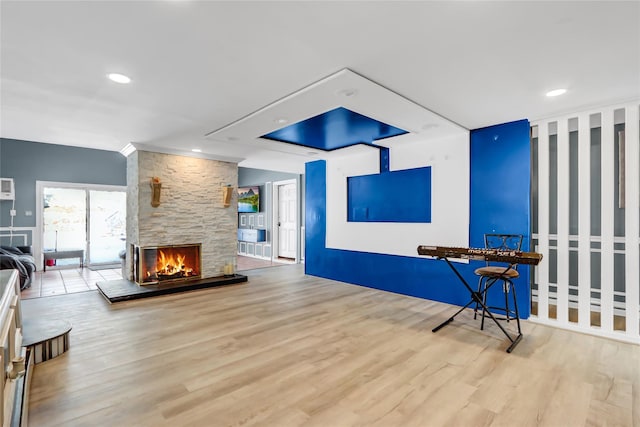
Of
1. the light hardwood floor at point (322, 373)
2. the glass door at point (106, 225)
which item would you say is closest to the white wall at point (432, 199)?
the light hardwood floor at point (322, 373)

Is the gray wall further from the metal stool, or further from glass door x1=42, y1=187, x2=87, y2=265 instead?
the metal stool

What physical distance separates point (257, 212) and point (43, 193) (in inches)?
193

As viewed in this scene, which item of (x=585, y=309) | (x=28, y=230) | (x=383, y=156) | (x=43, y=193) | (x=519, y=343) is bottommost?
(x=519, y=343)

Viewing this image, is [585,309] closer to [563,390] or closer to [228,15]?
[563,390]

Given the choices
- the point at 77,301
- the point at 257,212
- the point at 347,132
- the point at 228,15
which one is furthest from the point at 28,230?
the point at 228,15

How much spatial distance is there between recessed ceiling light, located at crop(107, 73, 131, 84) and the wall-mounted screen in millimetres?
Result: 6601

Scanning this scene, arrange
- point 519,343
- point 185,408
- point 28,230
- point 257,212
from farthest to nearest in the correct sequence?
point 257,212 < point 28,230 < point 519,343 < point 185,408

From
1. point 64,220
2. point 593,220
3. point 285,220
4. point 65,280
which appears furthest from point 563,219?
point 64,220

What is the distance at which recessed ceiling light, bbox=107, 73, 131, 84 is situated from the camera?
2.58 metres

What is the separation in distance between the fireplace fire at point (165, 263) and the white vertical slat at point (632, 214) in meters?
5.76

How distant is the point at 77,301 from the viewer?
4.33 m

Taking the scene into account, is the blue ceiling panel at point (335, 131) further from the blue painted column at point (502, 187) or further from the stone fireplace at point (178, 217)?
the stone fireplace at point (178, 217)

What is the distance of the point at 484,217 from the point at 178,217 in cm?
472

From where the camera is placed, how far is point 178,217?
17.6 feet
